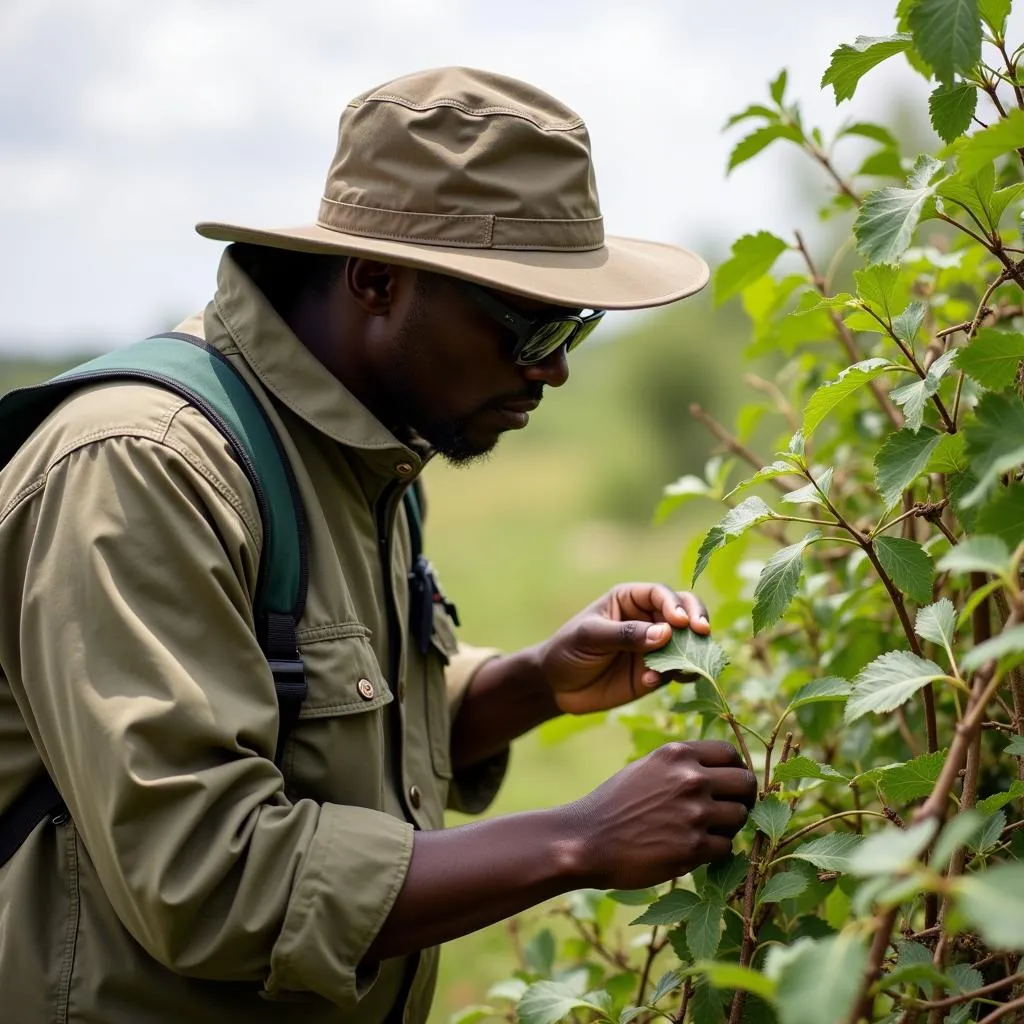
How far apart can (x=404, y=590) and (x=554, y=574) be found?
1065 centimetres

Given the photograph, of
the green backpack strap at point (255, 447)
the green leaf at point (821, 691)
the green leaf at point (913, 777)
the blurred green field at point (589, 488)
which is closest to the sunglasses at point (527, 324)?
the green backpack strap at point (255, 447)

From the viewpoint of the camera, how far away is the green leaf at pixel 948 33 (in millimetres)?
1456

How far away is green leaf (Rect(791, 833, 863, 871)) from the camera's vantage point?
1.73m

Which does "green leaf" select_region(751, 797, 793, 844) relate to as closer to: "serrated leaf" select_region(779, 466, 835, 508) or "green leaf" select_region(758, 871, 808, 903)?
"green leaf" select_region(758, 871, 808, 903)

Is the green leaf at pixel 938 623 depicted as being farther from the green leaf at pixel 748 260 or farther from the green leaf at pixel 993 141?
→ the green leaf at pixel 748 260

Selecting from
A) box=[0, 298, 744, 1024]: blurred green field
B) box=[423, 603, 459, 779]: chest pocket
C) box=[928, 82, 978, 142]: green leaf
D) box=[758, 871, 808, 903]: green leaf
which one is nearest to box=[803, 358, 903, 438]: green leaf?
box=[928, 82, 978, 142]: green leaf

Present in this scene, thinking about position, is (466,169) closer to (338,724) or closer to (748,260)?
(748,260)

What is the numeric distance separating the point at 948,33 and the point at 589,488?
56.3ft

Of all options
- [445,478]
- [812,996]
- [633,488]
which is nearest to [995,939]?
[812,996]

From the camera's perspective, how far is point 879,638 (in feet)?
8.41

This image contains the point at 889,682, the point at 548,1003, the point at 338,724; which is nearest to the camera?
the point at 889,682

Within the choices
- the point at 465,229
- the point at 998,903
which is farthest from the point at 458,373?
the point at 998,903

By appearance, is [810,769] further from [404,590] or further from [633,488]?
[633,488]

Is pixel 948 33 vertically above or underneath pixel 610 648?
above
